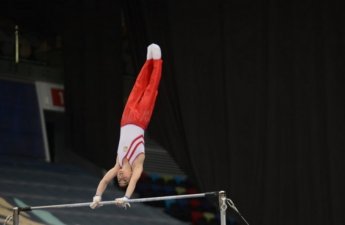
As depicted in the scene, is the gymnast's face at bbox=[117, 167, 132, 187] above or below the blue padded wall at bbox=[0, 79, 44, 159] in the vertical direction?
below

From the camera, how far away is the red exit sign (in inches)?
559

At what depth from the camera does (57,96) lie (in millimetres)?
14242

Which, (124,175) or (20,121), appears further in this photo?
(20,121)

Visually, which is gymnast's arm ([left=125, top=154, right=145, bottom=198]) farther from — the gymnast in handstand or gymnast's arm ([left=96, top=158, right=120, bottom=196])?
gymnast's arm ([left=96, top=158, right=120, bottom=196])

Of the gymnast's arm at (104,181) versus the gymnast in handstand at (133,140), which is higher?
the gymnast in handstand at (133,140)

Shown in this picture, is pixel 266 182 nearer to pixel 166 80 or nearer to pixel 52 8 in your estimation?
pixel 166 80

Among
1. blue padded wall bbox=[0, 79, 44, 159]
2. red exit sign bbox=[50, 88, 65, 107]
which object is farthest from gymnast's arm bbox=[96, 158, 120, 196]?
red exit sign bbox=[50, 88, 65, 107]

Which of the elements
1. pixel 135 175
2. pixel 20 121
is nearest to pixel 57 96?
pixel 20 121

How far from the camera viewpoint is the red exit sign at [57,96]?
14.2 metres

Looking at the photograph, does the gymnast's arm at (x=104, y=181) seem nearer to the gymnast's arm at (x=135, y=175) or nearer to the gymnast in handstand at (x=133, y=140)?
the gymnast in handstand at (x=133, y=140)

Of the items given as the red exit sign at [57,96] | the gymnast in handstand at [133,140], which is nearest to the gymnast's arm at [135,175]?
the gymnast in handstand at [133,140]

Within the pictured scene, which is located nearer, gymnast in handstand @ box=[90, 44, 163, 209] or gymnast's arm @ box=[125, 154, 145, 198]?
gymnast's arm @ box=[125, 154, 145, 198]

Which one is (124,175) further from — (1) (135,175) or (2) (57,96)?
(2) (57,96)

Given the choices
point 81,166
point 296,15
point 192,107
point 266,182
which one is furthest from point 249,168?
point 81,166
